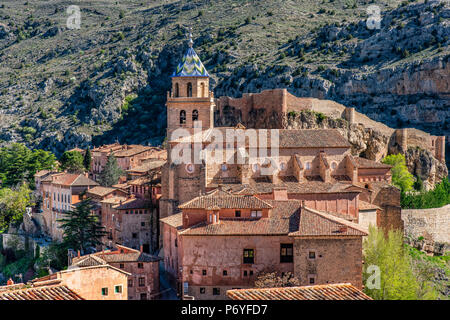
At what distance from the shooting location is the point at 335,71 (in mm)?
83188

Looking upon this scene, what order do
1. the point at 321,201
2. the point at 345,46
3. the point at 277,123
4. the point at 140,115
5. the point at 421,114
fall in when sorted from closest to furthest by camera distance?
1. the point at 321,201
2. the point at 277,123
3. the point at 421,114
4. the point at 345,46
5. the point at 140,115

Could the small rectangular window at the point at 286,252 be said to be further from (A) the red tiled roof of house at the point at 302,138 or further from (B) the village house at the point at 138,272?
(A) the red tiled roof of house at the point at 302,138

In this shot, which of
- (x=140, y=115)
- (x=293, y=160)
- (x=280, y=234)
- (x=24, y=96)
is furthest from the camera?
(x=24, y=96)

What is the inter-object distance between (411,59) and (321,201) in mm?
41397

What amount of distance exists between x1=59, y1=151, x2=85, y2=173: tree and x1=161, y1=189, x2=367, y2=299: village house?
40.1 metres

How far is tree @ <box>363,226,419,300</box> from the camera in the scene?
31828mm

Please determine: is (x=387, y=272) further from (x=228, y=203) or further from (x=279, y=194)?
(x=279, y=194)

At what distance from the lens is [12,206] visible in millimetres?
67250

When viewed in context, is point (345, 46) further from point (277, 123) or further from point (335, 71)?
point (277, 123)

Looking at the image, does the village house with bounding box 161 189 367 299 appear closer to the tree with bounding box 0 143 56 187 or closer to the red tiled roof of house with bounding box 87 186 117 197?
the red tiled roof of house with bounding box 87 186 117 197

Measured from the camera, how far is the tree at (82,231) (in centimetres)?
4944

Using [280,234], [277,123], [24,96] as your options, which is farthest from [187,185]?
[24,96]

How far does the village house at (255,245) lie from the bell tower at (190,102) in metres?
11.9

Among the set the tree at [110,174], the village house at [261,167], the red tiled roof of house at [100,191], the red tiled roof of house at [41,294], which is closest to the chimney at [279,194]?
the village house at [261,167]
